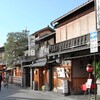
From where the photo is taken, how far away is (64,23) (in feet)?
107

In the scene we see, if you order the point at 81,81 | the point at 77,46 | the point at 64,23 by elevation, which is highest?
the point at 64,23

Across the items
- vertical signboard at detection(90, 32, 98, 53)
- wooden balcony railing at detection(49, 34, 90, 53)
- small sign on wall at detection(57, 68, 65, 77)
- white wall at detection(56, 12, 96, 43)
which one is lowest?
small sign on wall at detection(57, 68, 65, 77)

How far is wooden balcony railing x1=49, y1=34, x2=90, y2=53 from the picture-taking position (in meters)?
25.2

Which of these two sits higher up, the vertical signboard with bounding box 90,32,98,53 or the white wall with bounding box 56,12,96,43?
the white wall with bounding box 56,12,96,43

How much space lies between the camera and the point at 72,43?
27906 mm

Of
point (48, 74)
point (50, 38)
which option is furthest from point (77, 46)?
point (50, 38)

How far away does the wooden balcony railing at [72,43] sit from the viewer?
82.6ft

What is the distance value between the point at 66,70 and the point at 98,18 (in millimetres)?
9100

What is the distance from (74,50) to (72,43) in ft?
6.17

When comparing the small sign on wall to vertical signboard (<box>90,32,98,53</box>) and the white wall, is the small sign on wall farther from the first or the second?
vertical signboard (<box>90,32,98,53</box>)

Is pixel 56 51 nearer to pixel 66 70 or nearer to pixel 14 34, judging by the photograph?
pixel 66 70

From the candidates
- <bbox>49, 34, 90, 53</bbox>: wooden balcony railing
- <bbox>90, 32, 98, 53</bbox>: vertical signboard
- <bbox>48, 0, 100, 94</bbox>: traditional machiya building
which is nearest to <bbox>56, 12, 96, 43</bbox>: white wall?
<bbox>48, 0, 100, 94</bbox>: traditional machiya building

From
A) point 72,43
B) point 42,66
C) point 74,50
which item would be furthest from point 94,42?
point 42,66

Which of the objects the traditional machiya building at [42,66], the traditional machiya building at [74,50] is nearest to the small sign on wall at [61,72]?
the traditional machiya building at [74,50]
